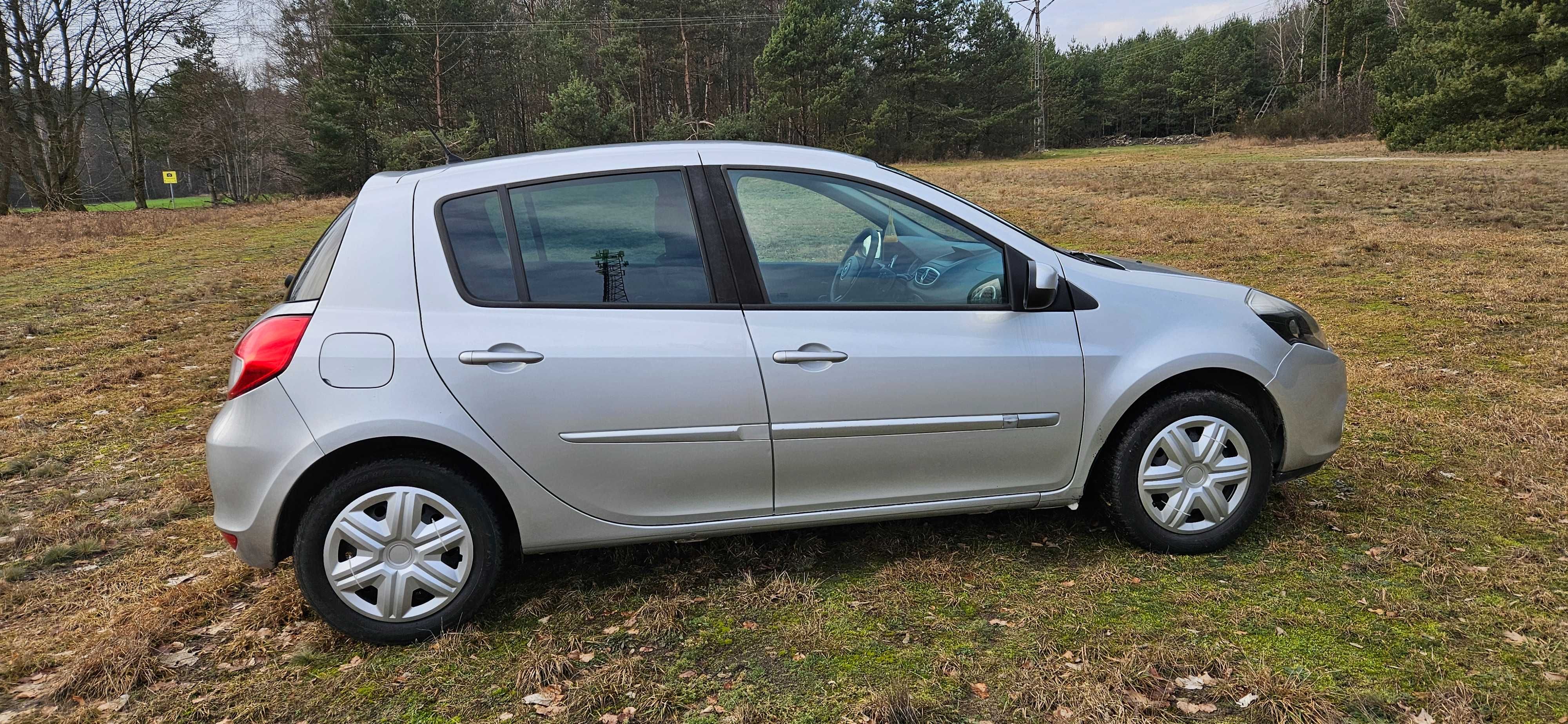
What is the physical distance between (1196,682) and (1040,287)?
1.33 m

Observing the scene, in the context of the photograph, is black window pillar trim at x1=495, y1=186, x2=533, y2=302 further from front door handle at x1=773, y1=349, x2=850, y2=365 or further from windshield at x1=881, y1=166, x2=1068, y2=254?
windshield at x1=881, y1=166, x2=1068, y2=254

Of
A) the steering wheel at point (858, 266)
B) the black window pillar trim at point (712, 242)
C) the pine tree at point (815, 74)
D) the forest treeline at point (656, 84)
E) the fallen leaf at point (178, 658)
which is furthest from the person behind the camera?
the pine tree at point (815, 74)

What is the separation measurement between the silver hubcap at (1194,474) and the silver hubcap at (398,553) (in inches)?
95.8

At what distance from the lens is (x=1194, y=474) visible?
11.3 ft

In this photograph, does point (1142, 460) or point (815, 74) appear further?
point (815, 74)

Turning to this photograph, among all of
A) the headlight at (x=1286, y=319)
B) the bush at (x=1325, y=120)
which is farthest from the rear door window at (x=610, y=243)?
the bush at (x=1325, y=120)

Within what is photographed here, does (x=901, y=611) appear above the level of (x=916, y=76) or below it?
below

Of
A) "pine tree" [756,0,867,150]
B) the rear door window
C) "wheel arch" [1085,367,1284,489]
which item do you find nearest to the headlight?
"wheel arch" [1085,367,1284,489]

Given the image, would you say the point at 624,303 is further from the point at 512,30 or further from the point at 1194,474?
the point at 512,30

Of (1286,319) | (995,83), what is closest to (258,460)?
(1286,319)

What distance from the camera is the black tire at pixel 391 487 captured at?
2.85m

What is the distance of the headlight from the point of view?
11.7 ft

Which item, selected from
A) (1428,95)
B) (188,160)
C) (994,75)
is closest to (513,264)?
(1428,95)

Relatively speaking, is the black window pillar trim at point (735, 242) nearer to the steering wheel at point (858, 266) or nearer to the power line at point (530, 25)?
the steering wheel at point (858, 266)
